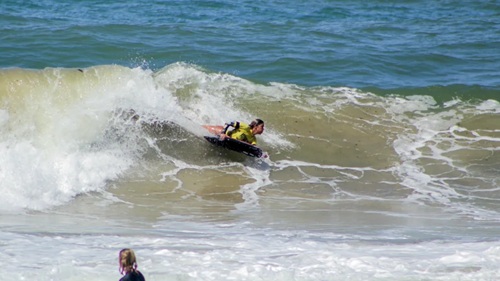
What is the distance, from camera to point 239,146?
46.2ft

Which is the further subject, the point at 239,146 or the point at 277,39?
the point at 277,39

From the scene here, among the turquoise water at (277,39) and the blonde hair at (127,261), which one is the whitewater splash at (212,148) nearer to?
the turquoise water at (277,39)

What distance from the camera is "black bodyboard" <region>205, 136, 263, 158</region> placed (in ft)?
46.1

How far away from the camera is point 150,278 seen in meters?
7.87

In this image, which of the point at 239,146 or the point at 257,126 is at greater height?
the point at 257,126

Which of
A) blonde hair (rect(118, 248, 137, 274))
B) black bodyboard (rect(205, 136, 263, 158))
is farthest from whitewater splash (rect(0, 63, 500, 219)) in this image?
blonde hair (rect(118, 248, 137, 274))

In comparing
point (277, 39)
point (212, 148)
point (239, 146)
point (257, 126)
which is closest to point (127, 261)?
point (239, 146)

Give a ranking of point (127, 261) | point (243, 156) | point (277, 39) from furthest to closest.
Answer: point (277, 39)
point (243, 156)
point (127, 261)

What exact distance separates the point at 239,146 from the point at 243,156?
1.25ft

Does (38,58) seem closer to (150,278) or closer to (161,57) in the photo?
(161,57)

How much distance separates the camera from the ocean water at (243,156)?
28.8ft

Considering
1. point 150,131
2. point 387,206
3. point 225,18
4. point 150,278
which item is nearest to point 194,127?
point 150,131

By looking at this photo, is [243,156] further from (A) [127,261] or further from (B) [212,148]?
(A) [127,261]

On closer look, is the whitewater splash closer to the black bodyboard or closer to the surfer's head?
the black bodyboard
